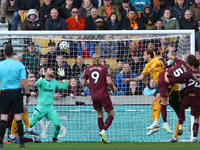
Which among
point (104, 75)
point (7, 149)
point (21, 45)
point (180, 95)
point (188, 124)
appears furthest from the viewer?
point (21, 45)

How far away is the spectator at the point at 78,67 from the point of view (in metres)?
11.0

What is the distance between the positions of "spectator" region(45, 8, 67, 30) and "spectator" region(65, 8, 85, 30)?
317mm

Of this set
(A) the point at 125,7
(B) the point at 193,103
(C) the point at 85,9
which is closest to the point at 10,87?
(B) the point at 193,103

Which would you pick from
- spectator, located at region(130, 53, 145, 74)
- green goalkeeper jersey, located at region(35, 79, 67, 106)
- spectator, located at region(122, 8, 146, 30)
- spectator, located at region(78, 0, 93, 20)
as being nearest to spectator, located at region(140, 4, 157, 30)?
spectator, located at region(122, 8, 146, 30)

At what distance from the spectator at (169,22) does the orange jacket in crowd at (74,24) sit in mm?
2726

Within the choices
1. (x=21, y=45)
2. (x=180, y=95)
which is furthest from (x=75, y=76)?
(x=180, y=95)

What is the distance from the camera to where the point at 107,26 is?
42.6 feet

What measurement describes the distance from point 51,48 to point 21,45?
100cm

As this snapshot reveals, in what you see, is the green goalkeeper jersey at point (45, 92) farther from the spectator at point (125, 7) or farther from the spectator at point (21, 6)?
the spectator at point (125, 7)

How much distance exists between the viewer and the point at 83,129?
35.7ft

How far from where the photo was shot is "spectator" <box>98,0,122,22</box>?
44.3ft

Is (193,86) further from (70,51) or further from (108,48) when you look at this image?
(70,51)

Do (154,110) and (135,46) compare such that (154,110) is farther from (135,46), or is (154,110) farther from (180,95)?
(135,46)

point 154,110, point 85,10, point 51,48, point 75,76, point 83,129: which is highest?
point 85,10
